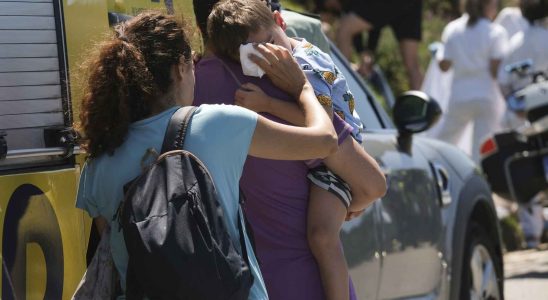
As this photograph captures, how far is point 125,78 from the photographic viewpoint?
9.68ft

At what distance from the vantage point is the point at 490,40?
10.6 m

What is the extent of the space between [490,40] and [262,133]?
25.9ft

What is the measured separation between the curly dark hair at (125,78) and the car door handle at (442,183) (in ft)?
9.24

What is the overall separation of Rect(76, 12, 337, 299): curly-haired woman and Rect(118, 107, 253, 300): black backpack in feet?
0.35

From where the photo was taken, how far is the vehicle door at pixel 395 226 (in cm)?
486

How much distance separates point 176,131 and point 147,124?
9cm

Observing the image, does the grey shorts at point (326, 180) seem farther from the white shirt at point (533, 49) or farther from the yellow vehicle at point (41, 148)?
the white shirt at point (533, 49)

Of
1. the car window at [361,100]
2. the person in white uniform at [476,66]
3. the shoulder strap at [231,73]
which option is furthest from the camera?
the person in white uniform at [476,66]

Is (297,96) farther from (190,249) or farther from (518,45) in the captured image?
(518,45)

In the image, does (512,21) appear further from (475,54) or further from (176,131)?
(176,131)

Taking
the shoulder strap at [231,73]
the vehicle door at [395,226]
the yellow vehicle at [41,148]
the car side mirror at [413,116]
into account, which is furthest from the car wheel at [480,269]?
the yellow vehicle at [41,148]

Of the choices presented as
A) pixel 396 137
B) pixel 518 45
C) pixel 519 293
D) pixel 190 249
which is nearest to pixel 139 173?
pixel 190 249

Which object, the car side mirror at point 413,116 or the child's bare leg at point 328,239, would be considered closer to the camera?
the child's bare leg at point 328,239

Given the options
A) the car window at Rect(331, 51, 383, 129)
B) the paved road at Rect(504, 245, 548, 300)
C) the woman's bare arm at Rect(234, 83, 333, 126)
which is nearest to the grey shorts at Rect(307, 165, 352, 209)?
the woman's bare arm at Rect(234, 83, 333, 126)
